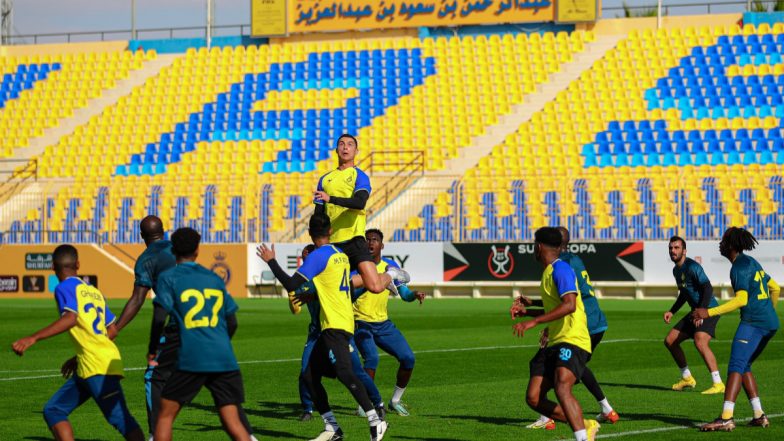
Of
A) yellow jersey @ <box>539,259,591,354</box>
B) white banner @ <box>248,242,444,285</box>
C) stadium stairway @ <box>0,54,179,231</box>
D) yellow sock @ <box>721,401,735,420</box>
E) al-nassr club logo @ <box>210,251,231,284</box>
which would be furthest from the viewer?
stadium stairway @ <box>0,54,179,231</box>

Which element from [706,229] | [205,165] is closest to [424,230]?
[706,229]

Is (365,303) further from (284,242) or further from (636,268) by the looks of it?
(284,242)

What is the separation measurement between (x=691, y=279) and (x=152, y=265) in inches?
285

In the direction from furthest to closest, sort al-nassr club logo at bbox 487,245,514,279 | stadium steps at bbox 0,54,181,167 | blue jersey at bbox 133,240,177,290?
stadium steps at bbox 0,54,181,167, al-nassr club logo at bbox 487,245,514,279, blue jersey at bbox 133,240,177,290

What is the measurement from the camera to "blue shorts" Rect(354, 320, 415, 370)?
1309 centimetres

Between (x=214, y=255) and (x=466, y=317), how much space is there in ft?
38.5

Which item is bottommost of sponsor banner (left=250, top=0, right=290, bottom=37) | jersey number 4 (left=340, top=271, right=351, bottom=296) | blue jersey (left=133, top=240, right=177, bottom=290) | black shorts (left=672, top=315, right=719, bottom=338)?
black shorts (left=672, top=315, right=719, bottom=338)

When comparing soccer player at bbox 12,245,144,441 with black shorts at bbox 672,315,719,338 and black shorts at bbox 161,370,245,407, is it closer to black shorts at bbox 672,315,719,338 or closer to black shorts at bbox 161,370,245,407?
black shorts at bbox 161,370,245,407

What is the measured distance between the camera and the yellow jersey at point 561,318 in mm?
10047

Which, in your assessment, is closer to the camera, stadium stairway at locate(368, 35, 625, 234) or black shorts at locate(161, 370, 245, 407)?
black shorts at locate(161, 370, 245, 407)

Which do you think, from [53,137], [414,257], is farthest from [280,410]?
[53,137]

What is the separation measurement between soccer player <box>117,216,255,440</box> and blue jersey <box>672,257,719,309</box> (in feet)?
22.2

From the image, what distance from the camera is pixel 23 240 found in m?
39.4

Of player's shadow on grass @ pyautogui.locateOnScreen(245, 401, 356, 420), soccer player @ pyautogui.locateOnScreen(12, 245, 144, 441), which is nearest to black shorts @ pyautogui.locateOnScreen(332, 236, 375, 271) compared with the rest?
player's shadow on grass @ pyautogui.locateOnScreen(245, 401, 356, 420)
